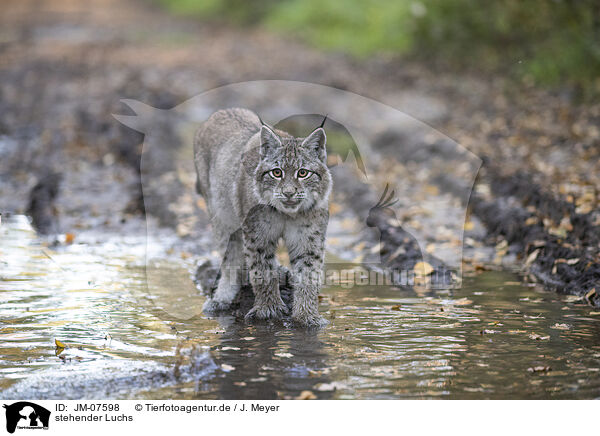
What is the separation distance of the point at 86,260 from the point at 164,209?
283 centimetres

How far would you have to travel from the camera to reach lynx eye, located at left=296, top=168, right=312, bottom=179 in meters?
7.75

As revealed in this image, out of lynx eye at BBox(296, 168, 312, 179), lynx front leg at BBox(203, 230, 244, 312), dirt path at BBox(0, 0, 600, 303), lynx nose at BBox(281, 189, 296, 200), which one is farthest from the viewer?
dirt path at BBox(0, 0, 600, 303)

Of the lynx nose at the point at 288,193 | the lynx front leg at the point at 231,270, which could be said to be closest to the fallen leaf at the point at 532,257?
the lynx front leg at the point at 231,270

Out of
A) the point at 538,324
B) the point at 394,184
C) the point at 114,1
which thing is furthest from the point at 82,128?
the point at 114,1

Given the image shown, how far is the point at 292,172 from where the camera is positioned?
25.4 feet

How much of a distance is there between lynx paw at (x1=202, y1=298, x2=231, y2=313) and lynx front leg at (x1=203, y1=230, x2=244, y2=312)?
0.19 ft

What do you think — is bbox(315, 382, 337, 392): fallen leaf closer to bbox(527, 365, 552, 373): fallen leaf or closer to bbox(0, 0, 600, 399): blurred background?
bbox(0, 0, 600, 399): blurred background

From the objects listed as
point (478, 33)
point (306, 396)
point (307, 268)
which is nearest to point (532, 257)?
point (307, 268)

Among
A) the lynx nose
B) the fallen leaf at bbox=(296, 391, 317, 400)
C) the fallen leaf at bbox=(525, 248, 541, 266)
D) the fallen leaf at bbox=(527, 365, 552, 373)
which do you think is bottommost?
the fallen leaf at bbox=(296, 391, 317, 400)

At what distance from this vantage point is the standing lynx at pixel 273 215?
778cm

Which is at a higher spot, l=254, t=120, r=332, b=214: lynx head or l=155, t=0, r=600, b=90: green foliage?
l=155, t=0, r=600, b=90: green foliage

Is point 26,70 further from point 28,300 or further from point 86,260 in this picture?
point 28,300

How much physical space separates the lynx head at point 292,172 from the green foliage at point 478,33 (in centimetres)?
1185
